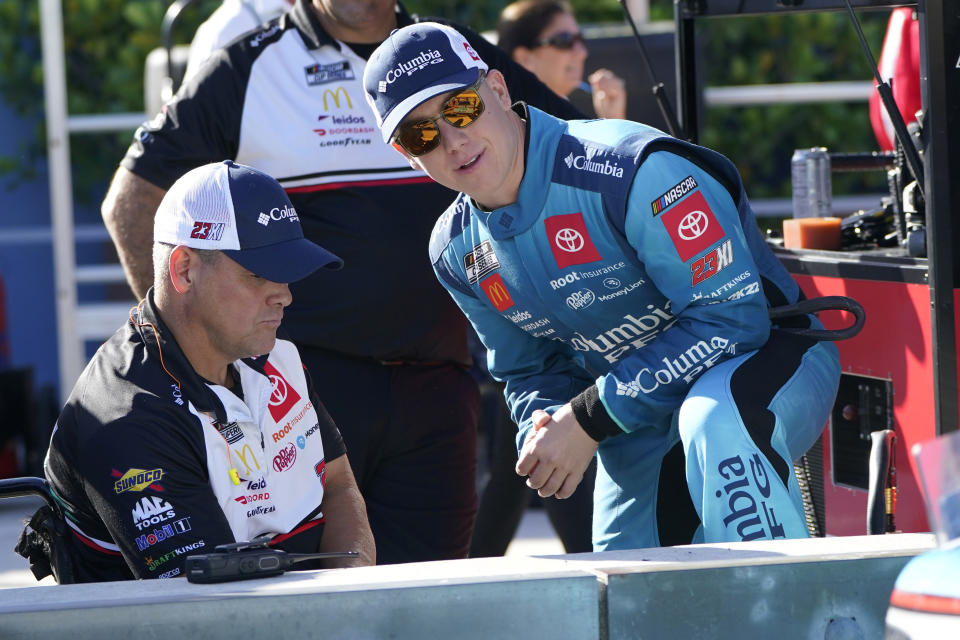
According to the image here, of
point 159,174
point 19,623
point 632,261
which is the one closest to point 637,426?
point 632,261

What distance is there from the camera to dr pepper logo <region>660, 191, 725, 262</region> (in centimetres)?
253

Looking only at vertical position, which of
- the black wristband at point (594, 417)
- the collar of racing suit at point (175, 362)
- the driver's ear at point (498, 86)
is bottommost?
the black wristband at point (594, 417)

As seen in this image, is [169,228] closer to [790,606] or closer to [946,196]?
[790,606]

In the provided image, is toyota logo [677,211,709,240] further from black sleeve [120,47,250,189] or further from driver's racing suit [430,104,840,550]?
black sleeve [120,47,250,189]

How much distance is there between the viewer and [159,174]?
3.55 meters

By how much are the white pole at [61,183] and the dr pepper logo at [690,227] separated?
506 centimetres

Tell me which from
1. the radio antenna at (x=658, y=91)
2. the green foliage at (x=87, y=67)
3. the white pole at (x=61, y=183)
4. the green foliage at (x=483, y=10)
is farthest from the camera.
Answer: the green foliage at (x=87, y=67)

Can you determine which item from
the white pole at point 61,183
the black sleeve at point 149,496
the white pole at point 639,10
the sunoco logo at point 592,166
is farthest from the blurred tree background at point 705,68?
the black sleeve at point 149,496

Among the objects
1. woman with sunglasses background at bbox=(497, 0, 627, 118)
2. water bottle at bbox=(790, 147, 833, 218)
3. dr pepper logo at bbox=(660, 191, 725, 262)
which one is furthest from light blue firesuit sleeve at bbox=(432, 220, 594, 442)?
woman with sunglasses background at bbox=(497, 0, 627, 118)

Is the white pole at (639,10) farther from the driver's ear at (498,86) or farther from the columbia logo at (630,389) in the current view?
the columbia logo at (630,389)

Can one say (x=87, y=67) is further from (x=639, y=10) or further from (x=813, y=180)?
(x=813, y=180)

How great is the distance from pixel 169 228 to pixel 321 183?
2.86ft

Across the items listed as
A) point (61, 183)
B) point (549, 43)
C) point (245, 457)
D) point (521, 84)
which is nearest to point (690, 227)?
point (245, 457)

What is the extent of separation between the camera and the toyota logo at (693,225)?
8.29ft
